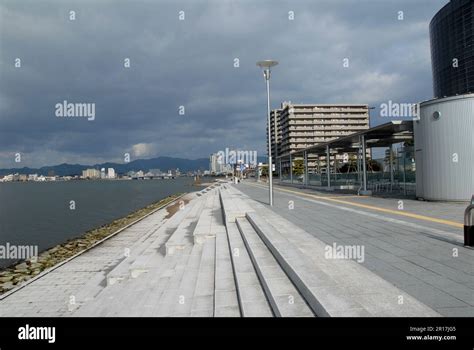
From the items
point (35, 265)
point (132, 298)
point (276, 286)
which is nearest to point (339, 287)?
point (276, 286)

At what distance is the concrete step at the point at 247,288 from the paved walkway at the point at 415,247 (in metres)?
1.76

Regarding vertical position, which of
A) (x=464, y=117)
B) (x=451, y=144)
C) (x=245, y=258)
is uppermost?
(x=464, y=117)

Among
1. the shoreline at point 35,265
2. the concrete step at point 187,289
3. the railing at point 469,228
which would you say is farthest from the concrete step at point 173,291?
the shoreline at point 35,265

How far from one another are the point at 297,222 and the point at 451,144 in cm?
804

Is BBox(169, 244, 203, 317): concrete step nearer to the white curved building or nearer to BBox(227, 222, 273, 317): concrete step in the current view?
BBox(227, 222, 273, 317): concrete step

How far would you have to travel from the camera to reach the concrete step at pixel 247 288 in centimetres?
470

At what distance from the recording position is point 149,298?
6.55 m

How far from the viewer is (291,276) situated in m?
5.33

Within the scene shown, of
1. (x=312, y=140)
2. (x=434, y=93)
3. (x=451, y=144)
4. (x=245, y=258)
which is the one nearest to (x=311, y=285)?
(x=245, y=258)

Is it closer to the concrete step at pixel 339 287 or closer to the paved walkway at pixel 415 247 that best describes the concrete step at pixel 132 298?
the concrete step at pixel 339 287

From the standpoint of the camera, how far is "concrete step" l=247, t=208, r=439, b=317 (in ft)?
12.1

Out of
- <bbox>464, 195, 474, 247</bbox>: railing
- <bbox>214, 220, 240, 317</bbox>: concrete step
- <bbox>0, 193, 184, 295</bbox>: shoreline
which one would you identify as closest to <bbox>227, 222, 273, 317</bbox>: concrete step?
<bbox>214, 220, 240, 317</bbox>: concrete step
